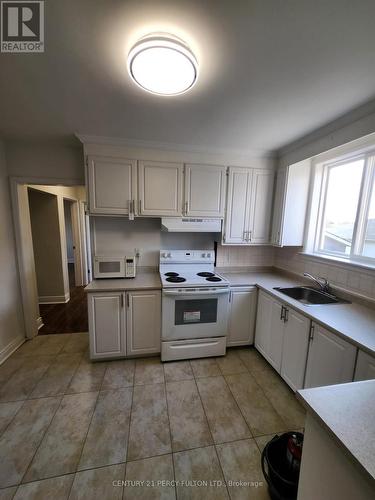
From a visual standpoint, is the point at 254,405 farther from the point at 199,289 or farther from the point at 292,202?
the point at 292,202

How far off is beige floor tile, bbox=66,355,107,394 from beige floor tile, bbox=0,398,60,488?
0.62 feet

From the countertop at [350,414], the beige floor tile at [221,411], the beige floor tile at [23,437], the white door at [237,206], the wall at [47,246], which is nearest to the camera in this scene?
the countertop at [350,414]

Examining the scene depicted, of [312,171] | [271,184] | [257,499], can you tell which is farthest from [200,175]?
[257,499]

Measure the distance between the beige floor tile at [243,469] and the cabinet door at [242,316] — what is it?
111cm

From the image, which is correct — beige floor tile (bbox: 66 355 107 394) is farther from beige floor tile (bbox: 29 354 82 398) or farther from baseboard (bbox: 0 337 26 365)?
baseboard (bbox: 0 337 26 365)

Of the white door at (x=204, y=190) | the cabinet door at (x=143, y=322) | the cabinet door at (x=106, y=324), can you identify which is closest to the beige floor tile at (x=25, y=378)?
the cabinet door at (x=106, y=324)

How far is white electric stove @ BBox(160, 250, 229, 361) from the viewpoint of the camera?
90.3 inches

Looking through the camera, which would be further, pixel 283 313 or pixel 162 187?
pixel 162 187

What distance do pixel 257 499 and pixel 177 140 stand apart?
9.84ft

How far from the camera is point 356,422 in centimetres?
72

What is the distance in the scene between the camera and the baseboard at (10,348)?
235 cm

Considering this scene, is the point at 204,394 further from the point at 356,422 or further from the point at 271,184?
the point at 271,184

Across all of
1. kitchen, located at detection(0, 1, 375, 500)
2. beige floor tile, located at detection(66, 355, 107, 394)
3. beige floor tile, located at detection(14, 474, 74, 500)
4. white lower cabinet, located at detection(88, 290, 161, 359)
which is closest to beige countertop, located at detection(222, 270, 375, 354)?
kitchen, located at detection(0, 1, 375, 500)

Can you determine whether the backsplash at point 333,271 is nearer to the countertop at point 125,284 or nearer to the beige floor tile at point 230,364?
the beige floor tile at point 230,364
